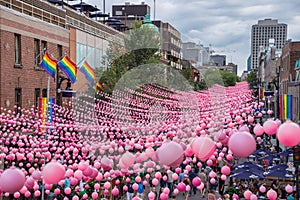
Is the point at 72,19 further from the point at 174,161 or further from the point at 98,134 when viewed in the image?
the point at 174,161

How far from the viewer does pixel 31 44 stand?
24078mm

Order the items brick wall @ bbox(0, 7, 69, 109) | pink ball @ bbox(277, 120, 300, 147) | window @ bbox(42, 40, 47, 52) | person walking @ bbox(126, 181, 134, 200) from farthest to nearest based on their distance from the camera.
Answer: window @ bbox(42, 40, 47, 52) < brick wall @ bbox(0, 7, 69, 109) < person walking @ bbox(126, 181, 134, 200) < pink ball @ bbox(277, 120, 300, 147)

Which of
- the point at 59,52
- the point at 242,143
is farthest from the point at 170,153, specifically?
the point at 59,52

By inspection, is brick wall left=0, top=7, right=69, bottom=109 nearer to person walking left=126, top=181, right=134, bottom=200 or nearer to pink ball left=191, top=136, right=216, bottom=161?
person walking left=126, top=181, right=134, bottom=200

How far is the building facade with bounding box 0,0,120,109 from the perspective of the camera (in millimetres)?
21406

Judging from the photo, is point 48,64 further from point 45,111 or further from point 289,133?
point 289,133

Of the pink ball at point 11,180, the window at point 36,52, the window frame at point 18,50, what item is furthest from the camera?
the window at point 36,52

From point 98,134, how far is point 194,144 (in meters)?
9.37

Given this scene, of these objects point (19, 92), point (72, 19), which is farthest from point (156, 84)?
point (19, 92)

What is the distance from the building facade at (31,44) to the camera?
21406 millimetres

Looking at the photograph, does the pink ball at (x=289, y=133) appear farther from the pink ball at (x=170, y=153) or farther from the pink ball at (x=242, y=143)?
the pink ball at (x=170, y=153)

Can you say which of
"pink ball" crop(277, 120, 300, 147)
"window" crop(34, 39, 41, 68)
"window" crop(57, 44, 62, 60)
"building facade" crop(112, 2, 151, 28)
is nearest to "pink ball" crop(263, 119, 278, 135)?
"pink ball" crop(277, 120, 300, 147)

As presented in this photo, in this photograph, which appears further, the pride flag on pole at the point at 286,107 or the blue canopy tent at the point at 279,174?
the pride flag on pole at the point at 286,107

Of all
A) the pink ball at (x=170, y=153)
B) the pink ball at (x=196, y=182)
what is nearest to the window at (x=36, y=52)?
the pink ball at (x=196, y=182)
